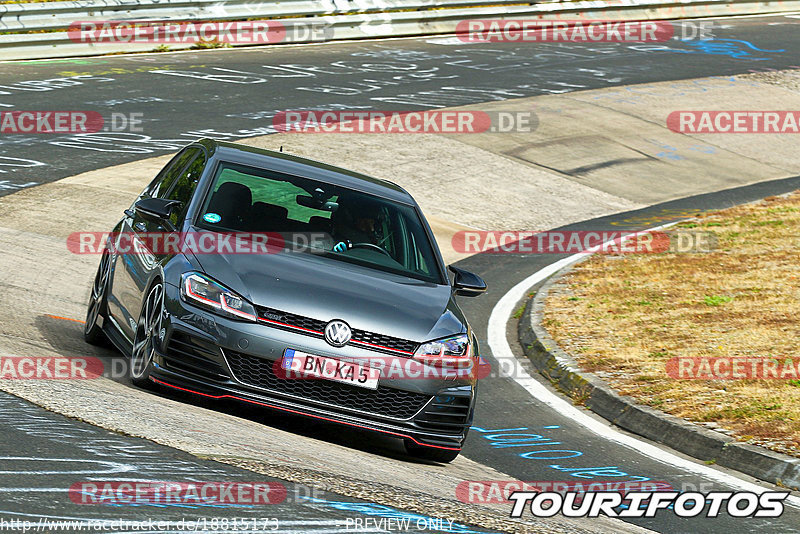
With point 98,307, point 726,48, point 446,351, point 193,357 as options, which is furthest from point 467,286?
point 726,48

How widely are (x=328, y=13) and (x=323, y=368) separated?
71.5 feet

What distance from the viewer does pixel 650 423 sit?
8594 millimetres

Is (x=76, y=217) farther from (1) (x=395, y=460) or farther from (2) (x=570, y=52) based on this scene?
(2) (x=570, y=52)

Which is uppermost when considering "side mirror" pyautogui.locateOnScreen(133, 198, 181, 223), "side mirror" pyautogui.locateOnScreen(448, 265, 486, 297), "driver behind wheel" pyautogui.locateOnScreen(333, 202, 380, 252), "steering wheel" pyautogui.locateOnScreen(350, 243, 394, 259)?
"side mirror" pyautogui.locateOnScreen(133, 198, 181, 223)

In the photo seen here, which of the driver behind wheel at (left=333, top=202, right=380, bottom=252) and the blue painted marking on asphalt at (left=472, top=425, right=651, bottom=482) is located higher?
the driver behind wheel at (left=333, top=202, right=380, bottom=252)

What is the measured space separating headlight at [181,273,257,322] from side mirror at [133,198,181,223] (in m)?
0.90

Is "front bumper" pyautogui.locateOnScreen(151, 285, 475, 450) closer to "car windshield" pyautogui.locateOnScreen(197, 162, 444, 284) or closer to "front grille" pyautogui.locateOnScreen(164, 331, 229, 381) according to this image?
"front grille" pyautogui.locateOnScreen(164, 331, 229, 381)

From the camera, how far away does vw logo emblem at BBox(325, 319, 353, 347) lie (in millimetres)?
6586

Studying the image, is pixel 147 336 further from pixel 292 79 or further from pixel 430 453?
pixel 292 79

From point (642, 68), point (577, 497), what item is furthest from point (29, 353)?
point (642, 68)

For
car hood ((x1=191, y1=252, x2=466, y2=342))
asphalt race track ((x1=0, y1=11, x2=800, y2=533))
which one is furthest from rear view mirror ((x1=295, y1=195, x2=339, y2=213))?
asphalt race track ((x1=0, y1=11, x2=800, y2=533))

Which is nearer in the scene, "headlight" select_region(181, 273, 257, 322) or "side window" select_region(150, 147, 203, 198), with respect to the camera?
"headlight" select_region(181, 273, 257, 322)

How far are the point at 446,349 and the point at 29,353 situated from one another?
269 centimetres

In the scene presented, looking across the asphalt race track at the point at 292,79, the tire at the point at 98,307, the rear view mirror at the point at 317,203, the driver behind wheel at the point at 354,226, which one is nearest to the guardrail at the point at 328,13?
the asphalt race track at the point at 292,79
